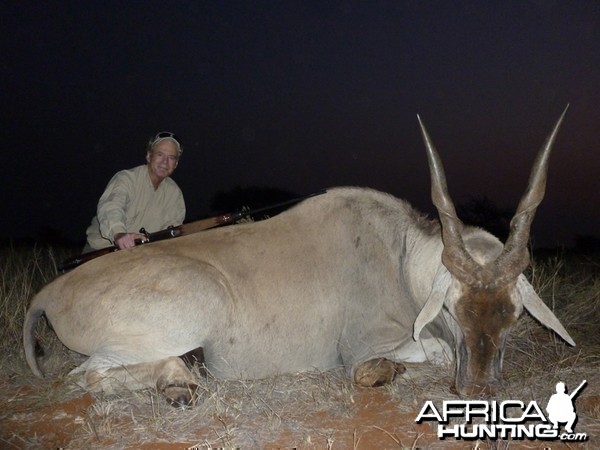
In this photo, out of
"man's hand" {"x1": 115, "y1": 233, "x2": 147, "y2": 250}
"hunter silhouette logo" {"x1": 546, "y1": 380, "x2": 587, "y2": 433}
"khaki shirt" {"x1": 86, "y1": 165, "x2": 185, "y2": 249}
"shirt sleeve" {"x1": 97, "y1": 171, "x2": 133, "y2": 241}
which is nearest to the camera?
"hunter silhouette logo" {"x1": 546, "y1": 380, "x2": 587, "y2": 433}

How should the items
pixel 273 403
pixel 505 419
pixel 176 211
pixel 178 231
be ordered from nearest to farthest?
pixel 505 419 → pixel 273 403 → pixel 178 231 → pixel 176 211

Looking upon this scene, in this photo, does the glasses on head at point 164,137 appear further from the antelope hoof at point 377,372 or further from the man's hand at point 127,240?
the antelope hoof at point 377,372

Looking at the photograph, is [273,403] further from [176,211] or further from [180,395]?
[176,211]

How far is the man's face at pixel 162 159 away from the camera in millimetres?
5439

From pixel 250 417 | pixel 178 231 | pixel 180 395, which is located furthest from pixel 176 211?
pixel 250 417

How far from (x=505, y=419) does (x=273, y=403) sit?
1214mm

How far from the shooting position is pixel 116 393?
3.19 m

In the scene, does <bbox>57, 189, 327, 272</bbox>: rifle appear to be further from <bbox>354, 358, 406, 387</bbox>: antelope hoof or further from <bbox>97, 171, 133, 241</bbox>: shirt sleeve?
<bbox>354, 358, 406, 387</bbox>: antelope hoof

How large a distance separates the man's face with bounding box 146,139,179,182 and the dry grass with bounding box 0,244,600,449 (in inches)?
74.4

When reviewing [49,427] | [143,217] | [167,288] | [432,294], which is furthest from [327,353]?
[143,217]

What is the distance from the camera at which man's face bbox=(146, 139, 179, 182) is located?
5.44 metres

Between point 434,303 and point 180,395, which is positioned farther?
point 434,303

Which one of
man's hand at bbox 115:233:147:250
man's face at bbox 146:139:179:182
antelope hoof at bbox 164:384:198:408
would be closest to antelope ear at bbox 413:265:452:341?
antelope hoof at bbox 164:384:198:408

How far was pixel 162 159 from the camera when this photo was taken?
17.9 ft
